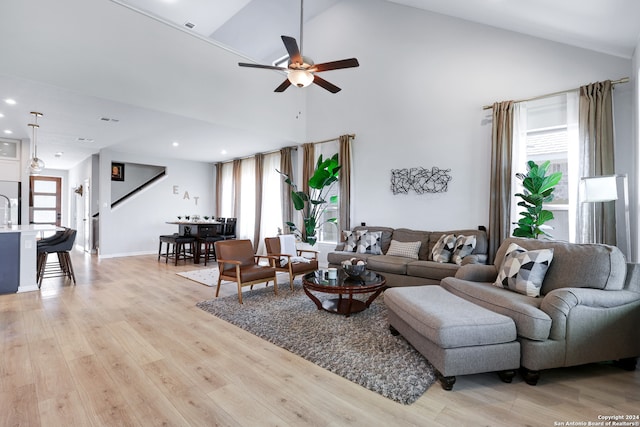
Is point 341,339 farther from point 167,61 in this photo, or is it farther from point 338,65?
point 167,61

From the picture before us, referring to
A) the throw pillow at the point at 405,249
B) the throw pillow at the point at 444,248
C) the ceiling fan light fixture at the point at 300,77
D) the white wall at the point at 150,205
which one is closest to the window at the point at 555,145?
the throw pillow at the point at 444,248

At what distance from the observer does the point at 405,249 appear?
4805mm

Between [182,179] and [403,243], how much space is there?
23.6ft

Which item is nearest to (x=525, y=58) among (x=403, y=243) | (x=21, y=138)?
(x=403, y=243)

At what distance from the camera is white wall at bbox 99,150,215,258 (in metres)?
7.63

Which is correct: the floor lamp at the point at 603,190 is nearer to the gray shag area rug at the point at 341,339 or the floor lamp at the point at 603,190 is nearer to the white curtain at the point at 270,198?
the gray shag area rug at the point at 341,339

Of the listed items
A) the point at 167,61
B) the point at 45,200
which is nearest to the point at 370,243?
the point at 167,61

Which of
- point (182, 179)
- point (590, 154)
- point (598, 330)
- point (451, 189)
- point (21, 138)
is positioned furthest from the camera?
point (182, 179)

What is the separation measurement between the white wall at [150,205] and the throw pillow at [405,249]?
6805 millimetres

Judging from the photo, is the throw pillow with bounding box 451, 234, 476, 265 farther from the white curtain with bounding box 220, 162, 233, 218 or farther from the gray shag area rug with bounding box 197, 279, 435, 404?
the white curtain with bounding box 220, 162, 233, 218

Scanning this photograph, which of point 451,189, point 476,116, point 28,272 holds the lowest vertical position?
point 28,272

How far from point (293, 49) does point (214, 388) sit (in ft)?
10.3

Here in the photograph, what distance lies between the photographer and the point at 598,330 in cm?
220

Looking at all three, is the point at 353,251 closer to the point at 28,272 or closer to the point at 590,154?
the point at 590,154
